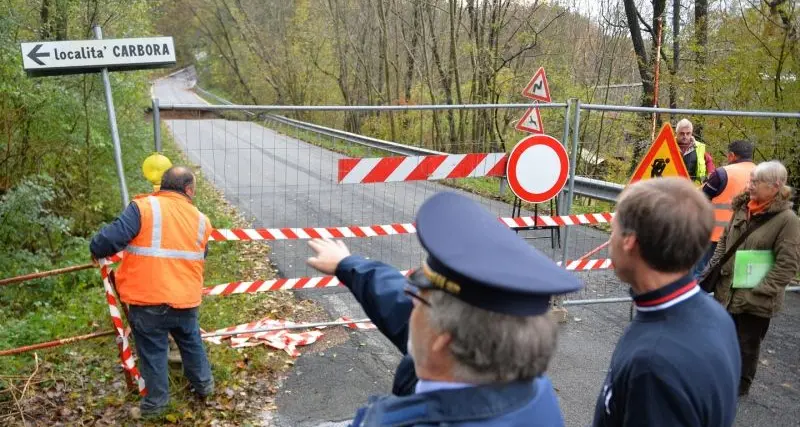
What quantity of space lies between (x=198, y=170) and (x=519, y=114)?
366 inches

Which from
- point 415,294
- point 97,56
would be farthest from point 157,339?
point 415,294

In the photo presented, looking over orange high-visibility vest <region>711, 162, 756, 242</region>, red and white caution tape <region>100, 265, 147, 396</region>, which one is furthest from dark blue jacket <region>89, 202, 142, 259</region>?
orange high-visibility vest <region>711, 162, 756, 242</region>

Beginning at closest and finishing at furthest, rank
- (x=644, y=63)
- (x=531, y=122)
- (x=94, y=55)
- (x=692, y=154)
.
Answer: (x=94, y=55)
(x=692, y=154)
(x=531, y=122)
(x=644, y=63)

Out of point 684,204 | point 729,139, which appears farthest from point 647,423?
point 729,139

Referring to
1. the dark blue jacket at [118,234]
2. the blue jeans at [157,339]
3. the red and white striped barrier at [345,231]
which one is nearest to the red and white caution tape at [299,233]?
the red and white striped barrier at [345,231]

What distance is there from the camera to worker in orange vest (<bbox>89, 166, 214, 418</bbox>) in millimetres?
4195

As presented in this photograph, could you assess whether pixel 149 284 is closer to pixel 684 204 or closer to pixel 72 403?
pixel 72 403

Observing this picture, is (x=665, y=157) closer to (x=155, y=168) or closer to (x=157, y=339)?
(x=155, y=168)

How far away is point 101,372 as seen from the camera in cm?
505

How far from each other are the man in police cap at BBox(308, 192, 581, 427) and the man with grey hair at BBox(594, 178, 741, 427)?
1.99ft

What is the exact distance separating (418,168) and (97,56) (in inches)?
113

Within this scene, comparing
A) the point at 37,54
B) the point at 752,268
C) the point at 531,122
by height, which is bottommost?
the point at 752,268

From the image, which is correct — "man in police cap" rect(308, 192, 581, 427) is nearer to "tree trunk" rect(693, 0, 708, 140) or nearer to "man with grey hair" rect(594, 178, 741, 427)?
→ "man with grey hair" rect(594, 178, 741, 427)

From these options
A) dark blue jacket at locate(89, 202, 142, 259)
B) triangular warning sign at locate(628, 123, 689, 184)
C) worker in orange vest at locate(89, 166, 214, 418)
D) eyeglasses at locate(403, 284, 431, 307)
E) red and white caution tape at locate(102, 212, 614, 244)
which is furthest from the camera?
triangular warning sign at locate(628, 123, 689, 184)
